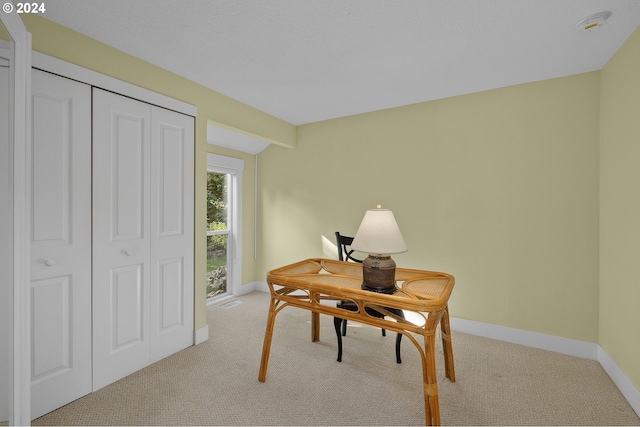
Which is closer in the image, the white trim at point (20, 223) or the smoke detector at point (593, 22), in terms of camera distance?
the white trim at point (20, 223)

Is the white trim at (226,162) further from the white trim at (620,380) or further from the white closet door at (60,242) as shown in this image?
the white trim at (620,380)

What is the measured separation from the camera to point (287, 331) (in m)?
2.97

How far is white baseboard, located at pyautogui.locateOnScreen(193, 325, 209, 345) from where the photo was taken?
2662 mm

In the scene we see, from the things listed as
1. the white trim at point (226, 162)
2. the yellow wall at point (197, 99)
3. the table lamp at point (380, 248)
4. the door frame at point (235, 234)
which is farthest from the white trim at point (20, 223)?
the door frame at point (235, 234)

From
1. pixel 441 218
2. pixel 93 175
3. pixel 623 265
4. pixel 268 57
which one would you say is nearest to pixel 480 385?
pixel 623 265

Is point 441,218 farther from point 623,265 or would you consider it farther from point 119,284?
point 119,284

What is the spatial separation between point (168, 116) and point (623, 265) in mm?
3577

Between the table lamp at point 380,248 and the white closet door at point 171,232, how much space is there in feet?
5.25

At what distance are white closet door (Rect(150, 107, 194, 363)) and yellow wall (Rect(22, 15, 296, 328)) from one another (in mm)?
103

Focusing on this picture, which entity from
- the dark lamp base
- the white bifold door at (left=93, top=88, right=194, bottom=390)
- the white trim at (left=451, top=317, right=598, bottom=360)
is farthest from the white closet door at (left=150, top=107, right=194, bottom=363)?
the white trim at (left=451, top=317, right=598, bottom=360)

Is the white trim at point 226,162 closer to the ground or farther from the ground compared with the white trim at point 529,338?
farther from the ground

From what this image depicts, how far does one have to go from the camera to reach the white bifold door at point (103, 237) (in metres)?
1.77

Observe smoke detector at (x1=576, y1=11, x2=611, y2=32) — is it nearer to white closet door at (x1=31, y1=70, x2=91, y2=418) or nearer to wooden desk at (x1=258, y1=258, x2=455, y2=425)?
wooden desk at (x1=258, y1=258, x2=455, y2=425)

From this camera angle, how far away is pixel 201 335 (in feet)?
8.89
